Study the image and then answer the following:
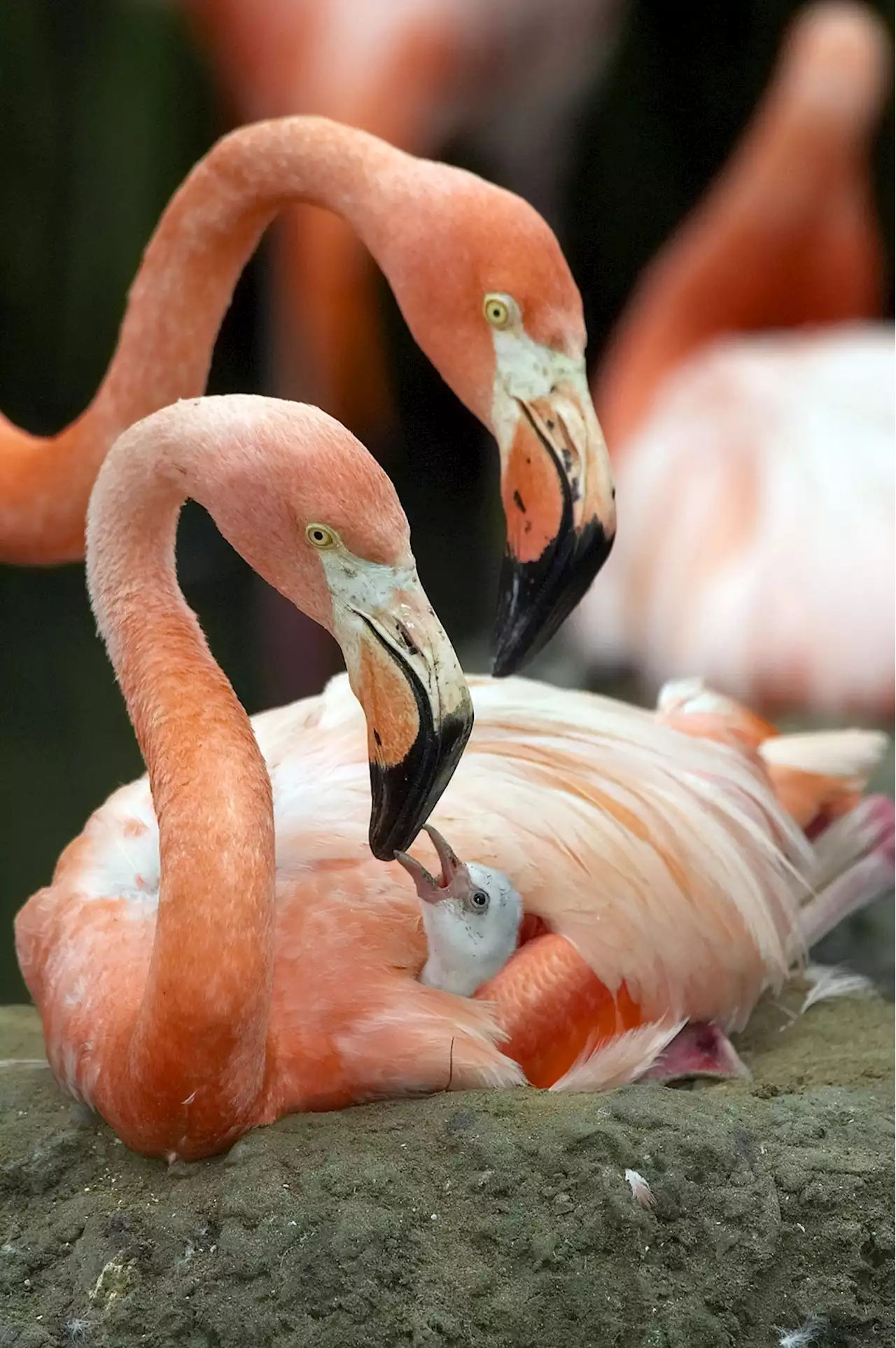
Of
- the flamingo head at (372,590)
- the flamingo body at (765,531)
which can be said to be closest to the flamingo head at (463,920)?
the flamingo head at (372,590)

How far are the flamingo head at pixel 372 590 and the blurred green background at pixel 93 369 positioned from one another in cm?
122

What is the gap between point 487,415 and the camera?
5.93 ft

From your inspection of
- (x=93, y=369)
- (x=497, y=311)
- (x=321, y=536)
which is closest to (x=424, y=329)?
(x=497, y=311)

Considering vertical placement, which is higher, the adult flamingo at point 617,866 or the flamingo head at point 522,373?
the flamingo head at point 522,373

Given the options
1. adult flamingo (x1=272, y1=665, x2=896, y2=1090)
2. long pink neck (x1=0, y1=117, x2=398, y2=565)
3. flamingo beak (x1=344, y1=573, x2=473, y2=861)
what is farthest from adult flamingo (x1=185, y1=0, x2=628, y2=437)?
flamingo beak (x1=344, y1=573, x2=473, y2=861)

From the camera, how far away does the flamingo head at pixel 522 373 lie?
67.6 inches

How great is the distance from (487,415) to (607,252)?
312cm

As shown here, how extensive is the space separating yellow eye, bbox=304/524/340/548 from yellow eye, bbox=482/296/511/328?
0.44 meters

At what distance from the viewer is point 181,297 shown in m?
2.03

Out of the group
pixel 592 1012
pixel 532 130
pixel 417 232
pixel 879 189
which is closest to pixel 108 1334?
pixel 592 1012

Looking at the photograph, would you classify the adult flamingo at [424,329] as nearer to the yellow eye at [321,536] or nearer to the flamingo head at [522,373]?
the flamingo head at [522,373]

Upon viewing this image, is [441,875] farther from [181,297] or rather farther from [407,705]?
[181,297]

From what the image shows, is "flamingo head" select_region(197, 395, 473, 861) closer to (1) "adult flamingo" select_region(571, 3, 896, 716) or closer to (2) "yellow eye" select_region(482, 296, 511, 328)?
(2) "yellow eye" select_region(482, 296, 511, 328)

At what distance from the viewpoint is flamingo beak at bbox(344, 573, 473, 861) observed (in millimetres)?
1424
